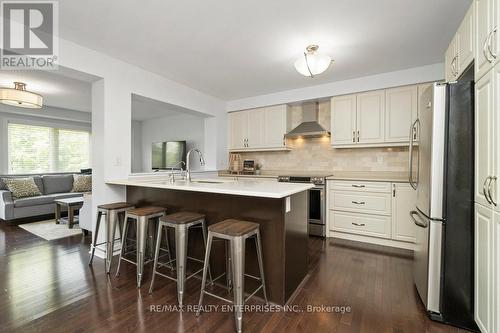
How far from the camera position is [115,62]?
2873 mm

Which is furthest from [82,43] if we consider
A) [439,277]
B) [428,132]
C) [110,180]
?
[439,277]

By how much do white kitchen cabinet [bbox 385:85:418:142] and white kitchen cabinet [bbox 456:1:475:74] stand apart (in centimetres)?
146

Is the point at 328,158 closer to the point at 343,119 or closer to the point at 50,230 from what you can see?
the point at 343,119

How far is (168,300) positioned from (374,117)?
3.51m

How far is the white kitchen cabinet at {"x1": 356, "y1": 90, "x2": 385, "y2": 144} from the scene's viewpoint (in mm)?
3428

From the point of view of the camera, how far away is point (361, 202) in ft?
10.8

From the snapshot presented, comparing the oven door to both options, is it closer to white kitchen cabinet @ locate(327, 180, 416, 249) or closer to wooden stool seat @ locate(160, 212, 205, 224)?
white kitchen cabinet @ locate(327, 180, 416, 249)

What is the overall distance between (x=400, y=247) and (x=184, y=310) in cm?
283

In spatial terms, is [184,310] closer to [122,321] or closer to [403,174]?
[122,321]

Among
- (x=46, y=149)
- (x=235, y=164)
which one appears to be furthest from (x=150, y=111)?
(x=235, y=164)

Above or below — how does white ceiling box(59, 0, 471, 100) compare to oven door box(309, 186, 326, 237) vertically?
above

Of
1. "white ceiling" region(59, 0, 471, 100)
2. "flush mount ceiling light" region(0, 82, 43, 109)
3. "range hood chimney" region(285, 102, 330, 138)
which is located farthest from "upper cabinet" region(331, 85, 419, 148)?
"flush mount ceiling light" region(0, 82, 43, 109)

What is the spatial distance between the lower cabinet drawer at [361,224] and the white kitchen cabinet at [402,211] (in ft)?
0.30

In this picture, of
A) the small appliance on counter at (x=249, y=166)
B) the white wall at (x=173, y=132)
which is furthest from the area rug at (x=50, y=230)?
the small appliance on counter at (x=249, y=166)
